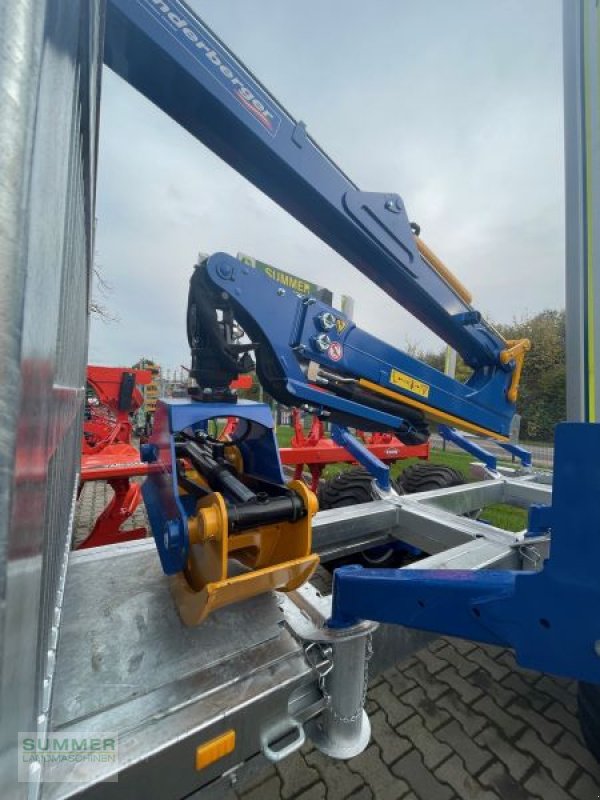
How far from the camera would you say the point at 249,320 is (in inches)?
75.2

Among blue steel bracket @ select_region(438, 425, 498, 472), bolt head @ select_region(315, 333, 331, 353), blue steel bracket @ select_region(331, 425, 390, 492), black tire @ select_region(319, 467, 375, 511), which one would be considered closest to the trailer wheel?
black tire @ select_region(319, 467, 375, 511)

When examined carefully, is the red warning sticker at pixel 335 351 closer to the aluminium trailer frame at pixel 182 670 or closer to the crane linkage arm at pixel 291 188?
the crane linkage arm at pixel 291 188

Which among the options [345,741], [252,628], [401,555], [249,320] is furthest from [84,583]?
[401,555]

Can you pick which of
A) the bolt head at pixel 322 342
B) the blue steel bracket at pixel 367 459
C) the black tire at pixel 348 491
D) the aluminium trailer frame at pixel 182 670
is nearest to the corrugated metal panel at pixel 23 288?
the aluminium trailer frame at pixel 182 670

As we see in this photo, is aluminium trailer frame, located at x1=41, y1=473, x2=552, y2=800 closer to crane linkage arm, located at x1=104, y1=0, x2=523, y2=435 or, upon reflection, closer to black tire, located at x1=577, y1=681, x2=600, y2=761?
black tire, located at x1=577, y1=681, x2=600, y2=761

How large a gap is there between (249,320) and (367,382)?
84 centimetres

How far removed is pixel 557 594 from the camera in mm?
914

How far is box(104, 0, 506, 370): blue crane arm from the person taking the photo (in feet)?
5.06

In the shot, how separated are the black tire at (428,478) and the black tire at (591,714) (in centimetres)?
198

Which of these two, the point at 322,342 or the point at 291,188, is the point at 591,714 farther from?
the point at 291,188

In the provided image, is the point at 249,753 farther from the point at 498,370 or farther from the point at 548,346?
the point at 548,346

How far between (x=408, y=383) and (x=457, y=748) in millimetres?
2000

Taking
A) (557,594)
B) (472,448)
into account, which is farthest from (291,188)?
(472,448)

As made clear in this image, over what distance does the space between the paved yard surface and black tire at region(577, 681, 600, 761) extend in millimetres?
265
